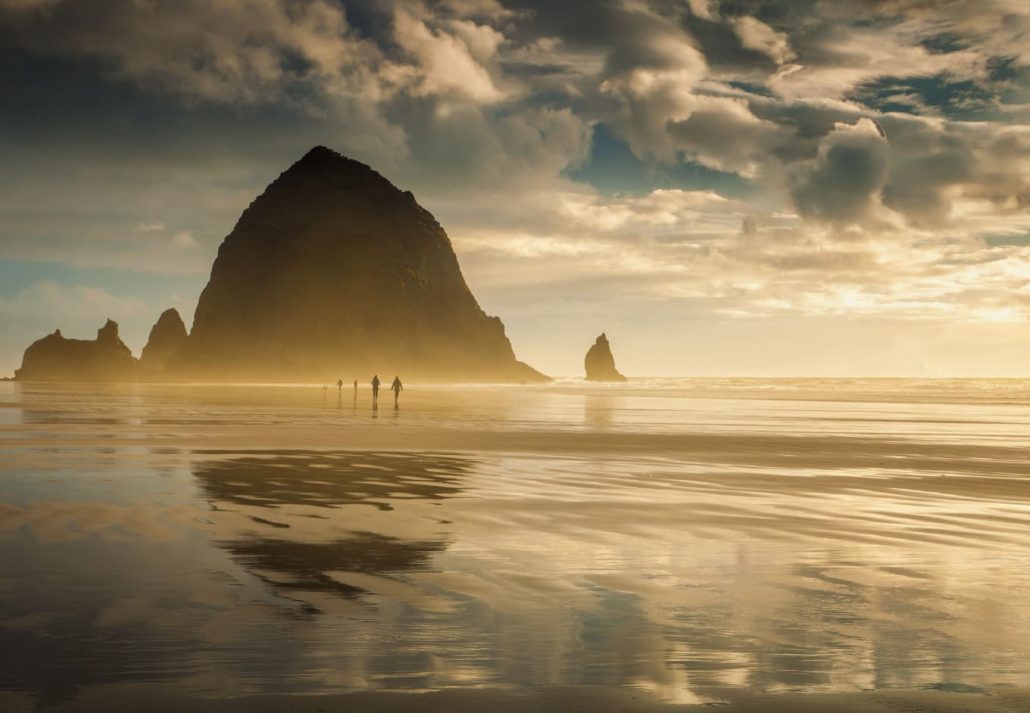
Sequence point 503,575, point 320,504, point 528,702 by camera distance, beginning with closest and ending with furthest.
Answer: point 528,702 → point 503,575 → point 320,504

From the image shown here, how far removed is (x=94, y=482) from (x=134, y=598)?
8366 millimetres

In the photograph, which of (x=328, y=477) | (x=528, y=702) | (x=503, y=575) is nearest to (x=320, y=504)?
(x=328, y=477)

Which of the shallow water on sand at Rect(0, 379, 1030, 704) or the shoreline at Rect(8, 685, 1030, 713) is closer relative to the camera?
the shoreline at Rect(8, 685, 1030, 713)

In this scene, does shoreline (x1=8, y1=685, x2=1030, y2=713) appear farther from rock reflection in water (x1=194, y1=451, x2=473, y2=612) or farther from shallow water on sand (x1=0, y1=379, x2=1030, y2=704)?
rock reflection in water (x1=194, y1=451, x2=473, y2=612)

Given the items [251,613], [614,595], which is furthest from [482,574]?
[251,613]

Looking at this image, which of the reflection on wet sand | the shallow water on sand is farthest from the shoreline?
the reflection on wet sand

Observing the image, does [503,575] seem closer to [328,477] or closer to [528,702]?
[528,702]

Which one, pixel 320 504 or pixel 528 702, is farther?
pixel 320 504

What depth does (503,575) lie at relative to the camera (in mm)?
7957

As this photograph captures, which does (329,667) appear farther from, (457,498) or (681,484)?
(681,484)

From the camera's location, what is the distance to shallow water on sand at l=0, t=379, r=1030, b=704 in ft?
17.3

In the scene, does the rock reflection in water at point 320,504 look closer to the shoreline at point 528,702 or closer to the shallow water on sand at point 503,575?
the shallow water on sand at point 503,575

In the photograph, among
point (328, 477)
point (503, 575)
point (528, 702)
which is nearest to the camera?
point (528, 702)

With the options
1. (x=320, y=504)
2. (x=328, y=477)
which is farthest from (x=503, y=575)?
(x=328, y=477)
